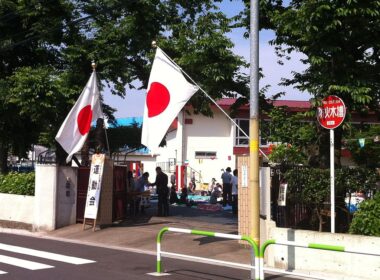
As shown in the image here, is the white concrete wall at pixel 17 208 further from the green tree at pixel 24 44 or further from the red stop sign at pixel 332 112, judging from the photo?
the red stop sign at pixel 332 112

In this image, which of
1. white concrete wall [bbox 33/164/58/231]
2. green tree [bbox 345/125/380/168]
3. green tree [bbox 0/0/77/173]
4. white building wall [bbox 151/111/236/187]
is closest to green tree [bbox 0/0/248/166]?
green tree [bbox 0/0/77/173]

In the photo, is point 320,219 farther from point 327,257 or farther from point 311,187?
point 327,257

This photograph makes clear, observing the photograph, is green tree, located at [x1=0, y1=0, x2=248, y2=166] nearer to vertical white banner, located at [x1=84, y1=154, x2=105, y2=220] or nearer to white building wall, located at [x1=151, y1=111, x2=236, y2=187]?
vertical white banner, located at [x1=84, y1=154, x2=105, y2=220]

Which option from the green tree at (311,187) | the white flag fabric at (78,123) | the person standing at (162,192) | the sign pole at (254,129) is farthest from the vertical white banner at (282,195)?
the person standing at (162,192)

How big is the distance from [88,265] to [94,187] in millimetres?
5912

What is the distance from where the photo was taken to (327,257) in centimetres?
1041

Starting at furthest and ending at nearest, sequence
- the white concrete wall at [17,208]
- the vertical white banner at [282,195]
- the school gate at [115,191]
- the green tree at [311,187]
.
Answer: the white concrete wall at [17,208] → the school gate at [115,191] → the green tree at [311,187] → the vertical white banner at [282,195]

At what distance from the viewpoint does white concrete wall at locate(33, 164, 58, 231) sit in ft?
58.1

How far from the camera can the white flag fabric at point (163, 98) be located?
13602 mm

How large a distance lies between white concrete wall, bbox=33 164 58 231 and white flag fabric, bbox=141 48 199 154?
5.11m

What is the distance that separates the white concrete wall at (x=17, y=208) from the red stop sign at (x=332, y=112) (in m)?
11.1

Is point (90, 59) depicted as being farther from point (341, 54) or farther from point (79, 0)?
point (341, 54)

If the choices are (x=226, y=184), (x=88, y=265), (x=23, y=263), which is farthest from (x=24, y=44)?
(x=88, y=265)

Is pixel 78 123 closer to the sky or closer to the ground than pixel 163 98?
closer to the ground
